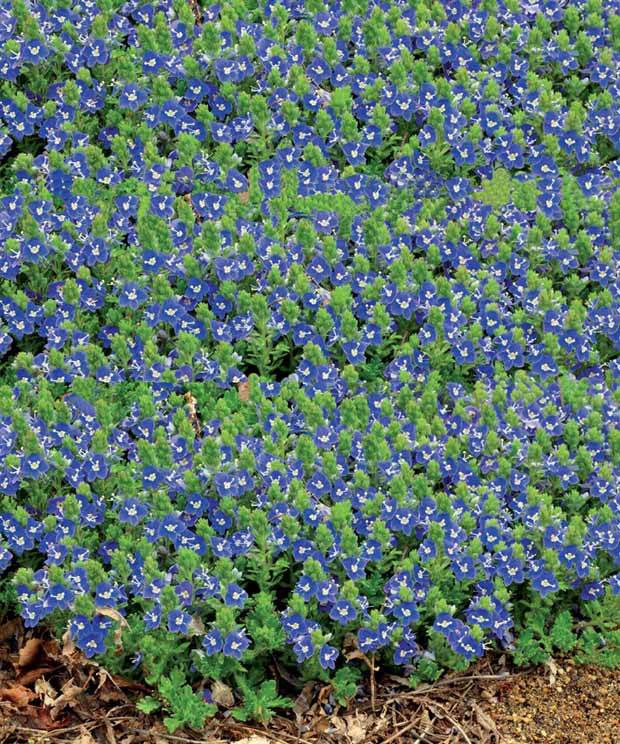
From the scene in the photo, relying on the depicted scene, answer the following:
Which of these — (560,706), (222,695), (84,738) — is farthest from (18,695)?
(560,706)

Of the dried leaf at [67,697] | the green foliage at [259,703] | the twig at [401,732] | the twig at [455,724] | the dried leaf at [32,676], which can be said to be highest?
the dried leaf at [32,676]

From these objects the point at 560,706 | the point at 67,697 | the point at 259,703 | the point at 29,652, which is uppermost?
the point at 29,652

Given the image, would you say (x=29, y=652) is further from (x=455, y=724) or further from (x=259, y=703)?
(x=455, y=724)

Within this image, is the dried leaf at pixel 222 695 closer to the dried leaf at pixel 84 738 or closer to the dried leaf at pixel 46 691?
the dried leaf at pixel 84 738

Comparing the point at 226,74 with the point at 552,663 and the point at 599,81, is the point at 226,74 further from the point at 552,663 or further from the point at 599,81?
the point at 552,663

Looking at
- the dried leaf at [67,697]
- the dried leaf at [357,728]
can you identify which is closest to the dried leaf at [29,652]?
the dried leaf at [67,697]

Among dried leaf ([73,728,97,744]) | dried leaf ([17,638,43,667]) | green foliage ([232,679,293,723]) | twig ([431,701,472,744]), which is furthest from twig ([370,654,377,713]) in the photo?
dried leaf ([17,638,43,667])

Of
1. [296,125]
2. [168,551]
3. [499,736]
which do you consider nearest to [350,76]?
[296,125]
